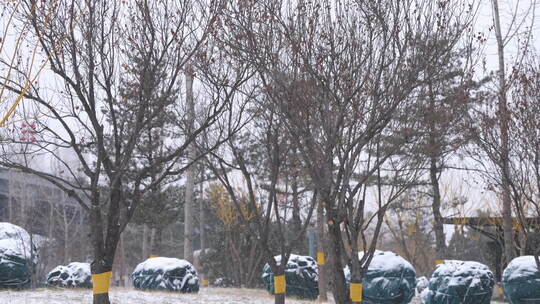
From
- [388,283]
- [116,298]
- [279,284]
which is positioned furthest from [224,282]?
[279,284]

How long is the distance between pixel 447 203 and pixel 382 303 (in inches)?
519

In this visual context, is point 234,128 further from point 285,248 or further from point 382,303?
point 382,303

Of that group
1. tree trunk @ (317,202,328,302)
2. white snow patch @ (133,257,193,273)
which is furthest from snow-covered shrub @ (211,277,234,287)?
white snow patch @ (133,257,193,273)

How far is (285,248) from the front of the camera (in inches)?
346

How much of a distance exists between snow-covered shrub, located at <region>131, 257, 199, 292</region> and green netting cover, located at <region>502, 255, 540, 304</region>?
20.7 feet

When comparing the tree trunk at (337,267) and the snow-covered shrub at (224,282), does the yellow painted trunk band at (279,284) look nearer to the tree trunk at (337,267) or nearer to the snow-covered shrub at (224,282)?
the tree trunk at (337,267)

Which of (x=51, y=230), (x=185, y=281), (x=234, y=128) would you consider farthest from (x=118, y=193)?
(x=51, y=230)

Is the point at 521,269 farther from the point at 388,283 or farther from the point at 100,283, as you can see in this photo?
the point at 100,283

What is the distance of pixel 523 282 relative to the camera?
10.9 m

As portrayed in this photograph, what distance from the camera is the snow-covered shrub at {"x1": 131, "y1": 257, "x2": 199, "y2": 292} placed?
12037mm

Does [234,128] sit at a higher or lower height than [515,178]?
higher

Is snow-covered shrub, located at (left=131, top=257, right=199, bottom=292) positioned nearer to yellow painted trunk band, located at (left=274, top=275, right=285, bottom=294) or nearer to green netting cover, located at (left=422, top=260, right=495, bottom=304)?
yellow painted trunk band, located at (left=274, top=275, right=285, bottom=294)

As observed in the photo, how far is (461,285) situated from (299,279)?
11.7ft

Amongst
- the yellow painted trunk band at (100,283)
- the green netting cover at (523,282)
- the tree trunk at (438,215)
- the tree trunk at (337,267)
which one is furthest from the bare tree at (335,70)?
the tree trunk at (438,215)
